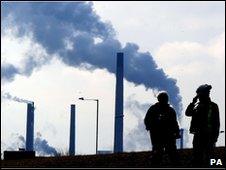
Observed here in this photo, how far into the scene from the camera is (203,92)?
1587 cm

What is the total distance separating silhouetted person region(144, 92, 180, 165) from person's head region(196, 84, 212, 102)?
74 centimetres

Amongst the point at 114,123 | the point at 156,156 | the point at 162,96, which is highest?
the point at 114,123

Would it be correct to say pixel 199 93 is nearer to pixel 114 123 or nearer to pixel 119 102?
pixel 119 102

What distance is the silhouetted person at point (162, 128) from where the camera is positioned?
16.5 m

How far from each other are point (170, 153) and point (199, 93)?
67.1 inches

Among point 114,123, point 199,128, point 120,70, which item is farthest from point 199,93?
point 114,123

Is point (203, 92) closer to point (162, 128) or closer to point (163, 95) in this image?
point (163, 95)

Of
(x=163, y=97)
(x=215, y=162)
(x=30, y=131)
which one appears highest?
(x=30, y=131)

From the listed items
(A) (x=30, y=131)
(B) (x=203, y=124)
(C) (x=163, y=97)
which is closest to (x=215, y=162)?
(B) (x=203, y=124)

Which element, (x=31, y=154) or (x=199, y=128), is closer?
(x=199, y=128)

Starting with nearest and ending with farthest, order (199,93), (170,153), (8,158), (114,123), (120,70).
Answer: (199,93)
(170,153)
(8,158)
(120,70)
(114,123)

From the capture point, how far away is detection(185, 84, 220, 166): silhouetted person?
15922 millimetres

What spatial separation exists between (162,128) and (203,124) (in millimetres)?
1013

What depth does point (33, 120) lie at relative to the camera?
166500 millimetres
